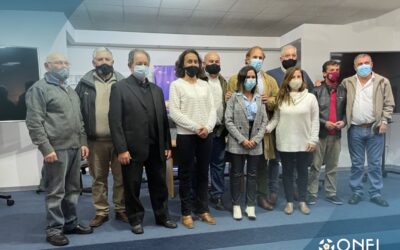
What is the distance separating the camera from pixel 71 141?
2.39m

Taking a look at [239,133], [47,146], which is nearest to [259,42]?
[239,133]

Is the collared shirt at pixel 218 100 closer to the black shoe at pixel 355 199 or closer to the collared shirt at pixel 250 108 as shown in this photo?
the collared shirt at pixel 250 108

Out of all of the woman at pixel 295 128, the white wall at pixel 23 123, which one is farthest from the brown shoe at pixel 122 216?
the white wall at pixel 23 123

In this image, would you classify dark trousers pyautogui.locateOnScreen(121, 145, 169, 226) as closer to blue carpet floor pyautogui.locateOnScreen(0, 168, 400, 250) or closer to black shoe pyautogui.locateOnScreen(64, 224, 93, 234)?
blue carpet floor pyautogui.locateOnScreen(0, 168, 400, 250)

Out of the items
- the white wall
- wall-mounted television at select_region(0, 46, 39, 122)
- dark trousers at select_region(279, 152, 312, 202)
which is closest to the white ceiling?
the white wall

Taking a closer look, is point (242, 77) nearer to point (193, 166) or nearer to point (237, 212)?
point (193, 166)

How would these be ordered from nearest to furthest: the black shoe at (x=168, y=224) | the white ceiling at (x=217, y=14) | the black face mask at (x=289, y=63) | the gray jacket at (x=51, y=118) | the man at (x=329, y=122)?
1. the gray jacket at (x=51, y=118)
2. the black shoe at (x=168, y=224)
3. the black face mask at (x=289, y=63)
4. the man at (x=329, y=122)
5. the white ceiling at (x=217, y=14)

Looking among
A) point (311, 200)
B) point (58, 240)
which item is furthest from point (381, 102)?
point (58, 240)

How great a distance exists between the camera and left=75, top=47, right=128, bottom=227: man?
8.45ft

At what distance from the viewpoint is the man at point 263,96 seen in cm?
297

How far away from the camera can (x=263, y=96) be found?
116 inches

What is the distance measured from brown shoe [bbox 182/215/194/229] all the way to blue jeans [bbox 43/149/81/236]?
87 centimetres

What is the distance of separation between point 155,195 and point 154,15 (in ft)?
10.4

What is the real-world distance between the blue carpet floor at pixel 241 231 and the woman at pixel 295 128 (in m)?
0.25
